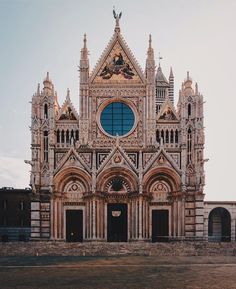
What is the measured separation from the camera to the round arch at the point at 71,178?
4178 cm

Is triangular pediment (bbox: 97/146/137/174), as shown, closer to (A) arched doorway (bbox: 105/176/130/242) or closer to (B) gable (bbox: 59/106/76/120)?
(A) arched doorway (bbox: 105/176/130/242)

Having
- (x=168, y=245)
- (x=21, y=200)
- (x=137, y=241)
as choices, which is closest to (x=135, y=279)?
(x=168, y=245)

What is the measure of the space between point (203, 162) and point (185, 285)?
24.7 metres

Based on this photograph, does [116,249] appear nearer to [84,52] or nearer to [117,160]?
[117,160]

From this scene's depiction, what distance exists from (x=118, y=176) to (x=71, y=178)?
189 inches

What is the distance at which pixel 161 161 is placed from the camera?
138 feet

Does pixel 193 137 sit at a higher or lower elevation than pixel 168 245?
higher

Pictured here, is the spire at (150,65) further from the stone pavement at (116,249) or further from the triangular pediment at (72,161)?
the stone pavement at (116,249)

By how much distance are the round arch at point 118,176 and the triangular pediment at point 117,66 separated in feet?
30.9

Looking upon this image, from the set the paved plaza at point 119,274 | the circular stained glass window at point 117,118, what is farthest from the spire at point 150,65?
the paved plaza at point 119,274

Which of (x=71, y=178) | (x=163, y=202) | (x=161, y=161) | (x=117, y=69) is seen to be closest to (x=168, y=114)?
(x=161, y=161)

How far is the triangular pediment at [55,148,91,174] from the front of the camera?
41.9m

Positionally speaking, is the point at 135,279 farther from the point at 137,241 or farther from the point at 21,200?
the point at 21,200

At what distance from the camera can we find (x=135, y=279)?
20.1m
